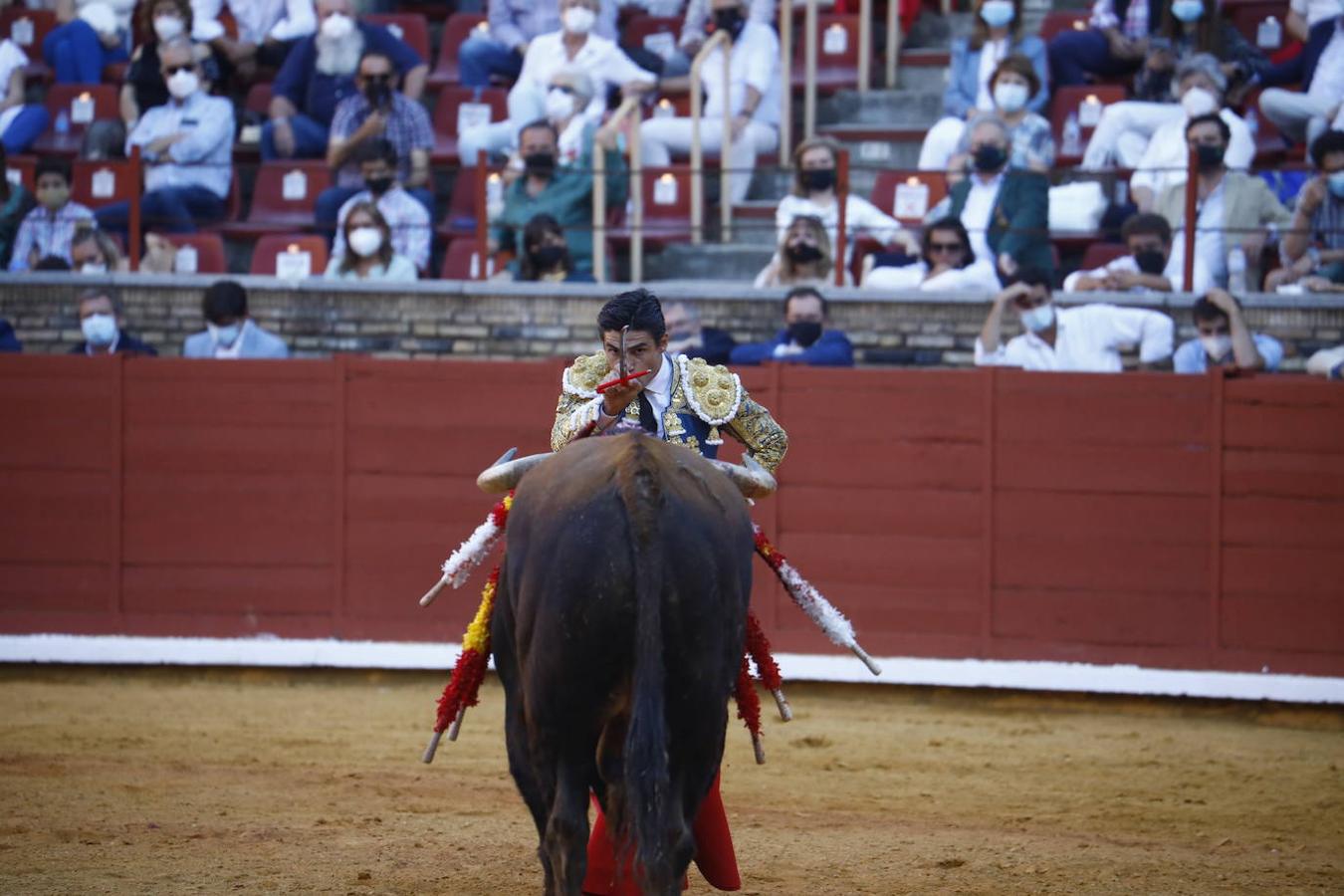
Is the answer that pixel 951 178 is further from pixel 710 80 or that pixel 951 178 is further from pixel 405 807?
pixel 405 807

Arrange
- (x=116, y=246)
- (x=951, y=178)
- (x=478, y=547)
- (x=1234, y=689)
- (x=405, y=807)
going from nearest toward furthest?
(x=478, y=547)
(x=405, y=807)
(x=1234, y=689)
(x=951, y=178)
(x=116, y=246)

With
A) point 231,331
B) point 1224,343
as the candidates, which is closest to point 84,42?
point 231,331

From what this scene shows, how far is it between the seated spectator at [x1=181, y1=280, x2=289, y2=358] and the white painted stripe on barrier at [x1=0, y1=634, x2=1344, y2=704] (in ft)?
4.43

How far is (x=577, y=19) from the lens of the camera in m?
9.95

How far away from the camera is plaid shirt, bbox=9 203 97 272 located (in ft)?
32.2

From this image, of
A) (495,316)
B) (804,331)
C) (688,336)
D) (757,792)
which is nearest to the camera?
(757,792)

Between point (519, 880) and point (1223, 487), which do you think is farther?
point (1223, 487)

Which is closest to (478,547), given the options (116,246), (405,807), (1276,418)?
(405,807)

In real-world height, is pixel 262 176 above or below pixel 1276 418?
above

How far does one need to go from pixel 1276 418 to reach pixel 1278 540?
0.48 metres

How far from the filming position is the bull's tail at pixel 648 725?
3.31 metres

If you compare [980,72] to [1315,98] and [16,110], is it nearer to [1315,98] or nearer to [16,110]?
[1315,98]

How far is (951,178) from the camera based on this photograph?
902 centimetres

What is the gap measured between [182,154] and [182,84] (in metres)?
0.40
